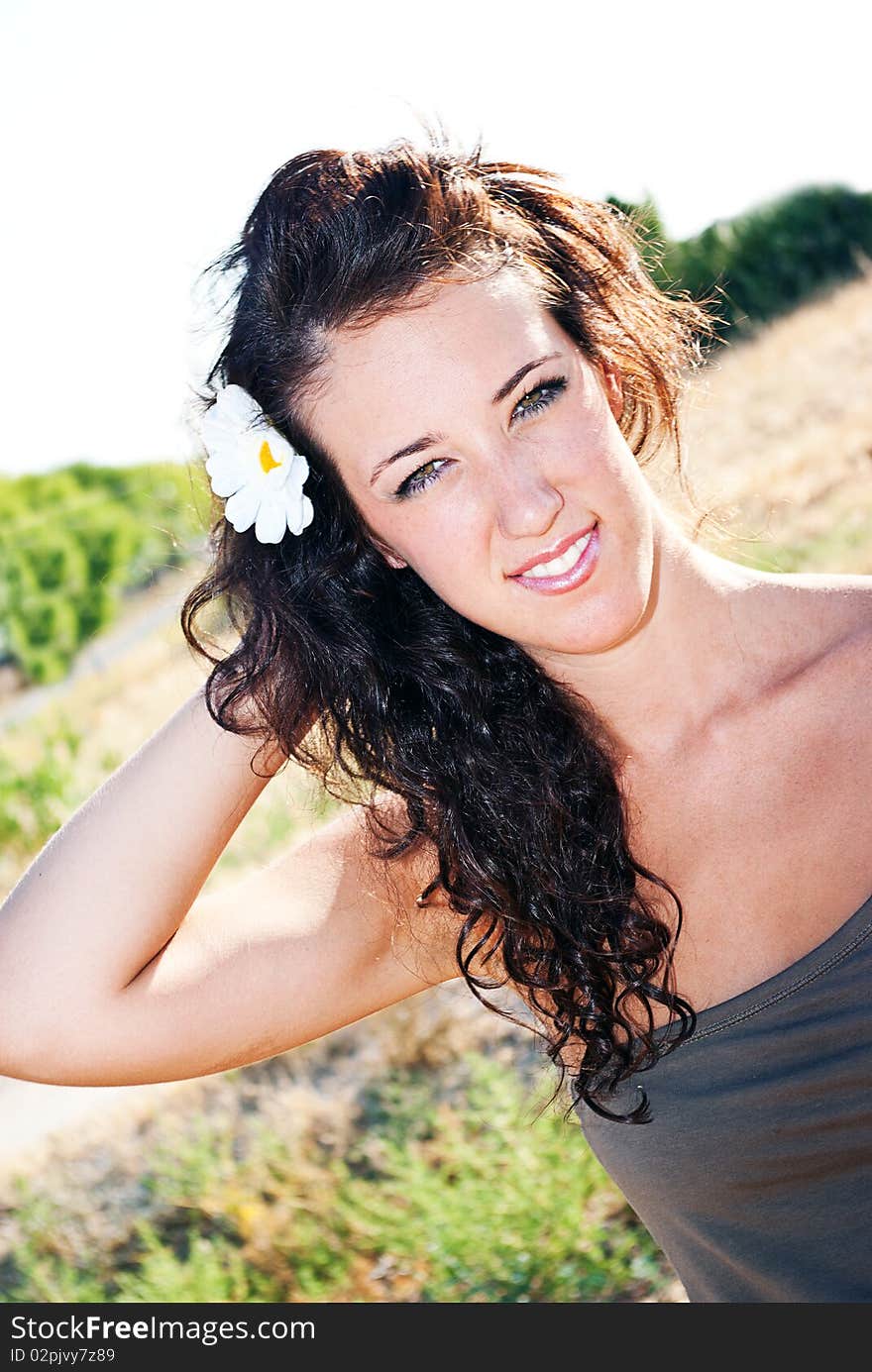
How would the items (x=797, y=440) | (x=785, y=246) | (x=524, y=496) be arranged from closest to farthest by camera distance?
(x=524, y=496) < (x=797, y=440) < (x=785, y=246)

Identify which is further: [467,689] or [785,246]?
[785,246]

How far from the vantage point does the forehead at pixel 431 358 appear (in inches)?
66.1

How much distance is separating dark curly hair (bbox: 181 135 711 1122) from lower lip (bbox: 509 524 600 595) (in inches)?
10.8

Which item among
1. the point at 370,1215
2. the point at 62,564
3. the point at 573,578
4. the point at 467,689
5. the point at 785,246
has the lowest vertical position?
the point at 785,246

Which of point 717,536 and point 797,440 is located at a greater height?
point 717,536

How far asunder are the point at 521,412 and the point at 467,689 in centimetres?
48

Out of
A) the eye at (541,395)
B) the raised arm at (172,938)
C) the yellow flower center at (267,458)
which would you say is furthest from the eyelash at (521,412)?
the raised arm at (172,938)

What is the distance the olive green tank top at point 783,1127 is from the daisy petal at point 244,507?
1.06m

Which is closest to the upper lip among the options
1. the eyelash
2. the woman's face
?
the woman's face

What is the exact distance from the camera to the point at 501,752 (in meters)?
1.96

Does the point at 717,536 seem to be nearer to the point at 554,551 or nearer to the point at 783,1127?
the point at 554,551

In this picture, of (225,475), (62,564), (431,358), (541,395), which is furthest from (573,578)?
(62,564)

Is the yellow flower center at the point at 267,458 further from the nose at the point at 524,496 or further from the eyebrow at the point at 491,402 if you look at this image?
the nose at the point at 524,496

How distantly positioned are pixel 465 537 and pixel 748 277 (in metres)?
17.6
